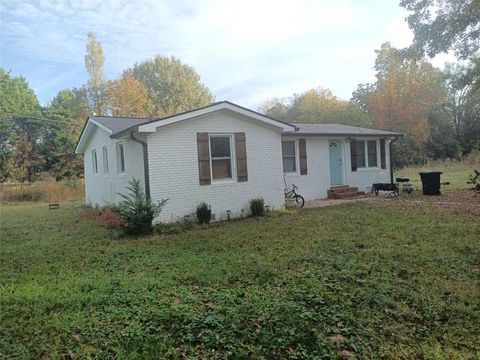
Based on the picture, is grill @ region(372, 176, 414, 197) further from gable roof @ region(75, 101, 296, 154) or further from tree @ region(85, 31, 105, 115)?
tree @ region(85, 31, 105, 115)

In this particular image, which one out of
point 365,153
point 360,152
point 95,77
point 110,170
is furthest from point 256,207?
point 95,77

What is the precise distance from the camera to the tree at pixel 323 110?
31578 millimetres

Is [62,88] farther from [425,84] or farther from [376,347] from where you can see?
[376,347]

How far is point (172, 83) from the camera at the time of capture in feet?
133

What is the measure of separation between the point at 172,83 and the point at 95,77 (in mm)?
11241

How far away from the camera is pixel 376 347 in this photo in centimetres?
308

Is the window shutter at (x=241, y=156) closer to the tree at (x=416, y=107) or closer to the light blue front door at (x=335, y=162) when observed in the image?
the light blue front door at (x=335, y=162)

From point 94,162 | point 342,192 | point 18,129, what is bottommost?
point 342,192

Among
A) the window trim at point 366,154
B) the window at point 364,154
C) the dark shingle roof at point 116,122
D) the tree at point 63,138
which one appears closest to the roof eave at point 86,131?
the dark shingle roof at point 116,122

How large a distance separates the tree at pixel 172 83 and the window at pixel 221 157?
29643 millimetres

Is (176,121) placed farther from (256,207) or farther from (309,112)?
(309,112)

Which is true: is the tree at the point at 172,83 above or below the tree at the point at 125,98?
above

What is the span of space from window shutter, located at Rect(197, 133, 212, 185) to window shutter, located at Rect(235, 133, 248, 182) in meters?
0.93

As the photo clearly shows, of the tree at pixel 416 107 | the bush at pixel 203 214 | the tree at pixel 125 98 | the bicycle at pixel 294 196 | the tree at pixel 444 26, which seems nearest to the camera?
the bush at pixel 203 214
